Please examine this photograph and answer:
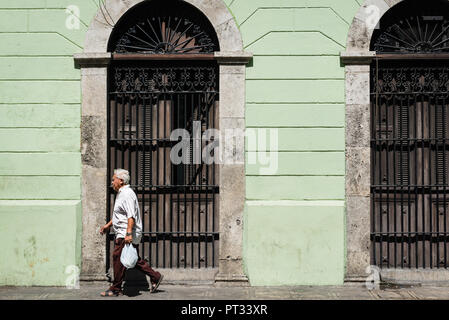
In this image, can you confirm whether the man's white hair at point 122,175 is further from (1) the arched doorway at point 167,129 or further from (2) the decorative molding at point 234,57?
(2) the decorative molding at point 234,57

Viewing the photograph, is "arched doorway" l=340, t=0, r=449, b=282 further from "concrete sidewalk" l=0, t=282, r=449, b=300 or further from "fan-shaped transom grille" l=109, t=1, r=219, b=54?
"fan-shaped transom grille" l=109, t=1, r=219, b=54

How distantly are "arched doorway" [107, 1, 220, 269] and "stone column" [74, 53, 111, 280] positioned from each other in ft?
0.72

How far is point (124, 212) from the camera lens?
7316 mm

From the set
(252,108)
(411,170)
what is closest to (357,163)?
(411,170)

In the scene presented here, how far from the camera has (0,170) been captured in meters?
8.00

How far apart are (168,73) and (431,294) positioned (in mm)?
4609

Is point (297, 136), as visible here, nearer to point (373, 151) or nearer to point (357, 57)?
point (373, 151)

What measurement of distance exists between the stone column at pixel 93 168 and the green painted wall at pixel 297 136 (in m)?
1.99

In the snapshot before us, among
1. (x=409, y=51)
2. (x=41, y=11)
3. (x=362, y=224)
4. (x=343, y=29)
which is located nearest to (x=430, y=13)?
(x=409, y=51)

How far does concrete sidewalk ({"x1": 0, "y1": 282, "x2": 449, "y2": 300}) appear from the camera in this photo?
7.33 m

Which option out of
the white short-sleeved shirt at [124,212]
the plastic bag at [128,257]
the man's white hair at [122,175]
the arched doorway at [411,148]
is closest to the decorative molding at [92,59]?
the man's white hair at [122,175]

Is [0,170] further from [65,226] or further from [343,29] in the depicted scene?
[343,29]

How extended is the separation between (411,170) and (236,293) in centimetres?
301

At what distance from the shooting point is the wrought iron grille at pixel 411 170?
320 inches
